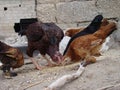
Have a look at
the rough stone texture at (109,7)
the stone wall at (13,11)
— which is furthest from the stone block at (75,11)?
Result: the stone wall at (13,11)

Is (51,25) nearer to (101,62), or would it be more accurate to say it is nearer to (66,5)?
(101,62)

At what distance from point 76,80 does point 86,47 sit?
3.24 ft

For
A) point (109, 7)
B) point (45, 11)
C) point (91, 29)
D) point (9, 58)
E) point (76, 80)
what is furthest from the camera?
point (109, 7)

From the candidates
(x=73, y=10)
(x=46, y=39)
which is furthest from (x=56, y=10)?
(x=46, y=39)

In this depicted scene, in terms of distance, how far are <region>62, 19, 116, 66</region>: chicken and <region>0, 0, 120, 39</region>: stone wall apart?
5.64ft

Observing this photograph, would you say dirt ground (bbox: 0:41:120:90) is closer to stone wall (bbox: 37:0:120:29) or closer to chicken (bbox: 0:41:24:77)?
chicken (bbox: 0:41:24:77)

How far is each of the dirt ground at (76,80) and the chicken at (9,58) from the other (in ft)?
0.45

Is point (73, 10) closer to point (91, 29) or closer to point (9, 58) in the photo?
point (91, 29)

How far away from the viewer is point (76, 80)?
5215 mm

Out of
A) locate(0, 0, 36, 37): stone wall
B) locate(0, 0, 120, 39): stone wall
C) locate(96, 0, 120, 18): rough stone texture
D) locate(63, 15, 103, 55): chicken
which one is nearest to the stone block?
locate(0, 0, 120, 39): stone wall

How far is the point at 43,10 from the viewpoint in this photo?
782 centimetres

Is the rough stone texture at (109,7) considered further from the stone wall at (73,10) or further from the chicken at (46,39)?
the chicken at (46,39)

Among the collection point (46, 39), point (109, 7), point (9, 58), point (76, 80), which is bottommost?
point (76, 80)

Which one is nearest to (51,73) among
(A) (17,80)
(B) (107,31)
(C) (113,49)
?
(A) (17,80)
